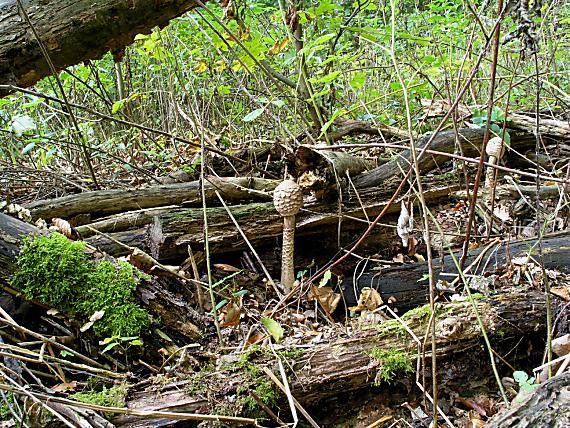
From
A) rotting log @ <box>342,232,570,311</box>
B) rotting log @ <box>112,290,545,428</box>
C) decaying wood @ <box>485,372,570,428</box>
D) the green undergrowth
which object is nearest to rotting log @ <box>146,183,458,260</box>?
rotting log @ <box>342,232,570,311</box>

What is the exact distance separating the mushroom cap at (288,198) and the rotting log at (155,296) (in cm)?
103

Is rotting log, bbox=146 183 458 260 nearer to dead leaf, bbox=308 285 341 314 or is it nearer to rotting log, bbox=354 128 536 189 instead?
rotting log, bbox=354 128 536 189

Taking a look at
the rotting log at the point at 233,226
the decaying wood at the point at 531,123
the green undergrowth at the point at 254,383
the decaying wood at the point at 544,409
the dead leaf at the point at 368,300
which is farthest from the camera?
the decaying wood at the point at 531,123

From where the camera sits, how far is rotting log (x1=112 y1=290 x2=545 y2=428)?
2.28 metres

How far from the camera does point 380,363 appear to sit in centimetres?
250

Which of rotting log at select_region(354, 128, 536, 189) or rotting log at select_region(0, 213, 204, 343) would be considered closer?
rotting log at select_region(0, 213, 204, 343)

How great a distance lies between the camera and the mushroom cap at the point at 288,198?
3.61m

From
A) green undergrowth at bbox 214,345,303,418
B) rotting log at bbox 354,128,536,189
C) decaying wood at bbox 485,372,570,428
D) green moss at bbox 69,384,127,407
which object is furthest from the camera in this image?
rotting log at bbox 354,128,536,189

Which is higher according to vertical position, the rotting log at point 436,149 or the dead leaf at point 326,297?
the rotting log at point 436,149

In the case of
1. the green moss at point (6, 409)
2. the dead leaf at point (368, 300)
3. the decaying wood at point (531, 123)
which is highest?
the green moss at point (6, 409)

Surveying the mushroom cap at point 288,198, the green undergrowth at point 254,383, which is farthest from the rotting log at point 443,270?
the green undergrowth at point 254,383

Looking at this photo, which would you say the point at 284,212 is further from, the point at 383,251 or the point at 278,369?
the point at 278,369

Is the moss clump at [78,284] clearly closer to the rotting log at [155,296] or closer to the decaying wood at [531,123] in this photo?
the rotting log at [155,296]

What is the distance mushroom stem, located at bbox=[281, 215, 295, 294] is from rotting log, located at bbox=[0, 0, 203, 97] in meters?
1.72
